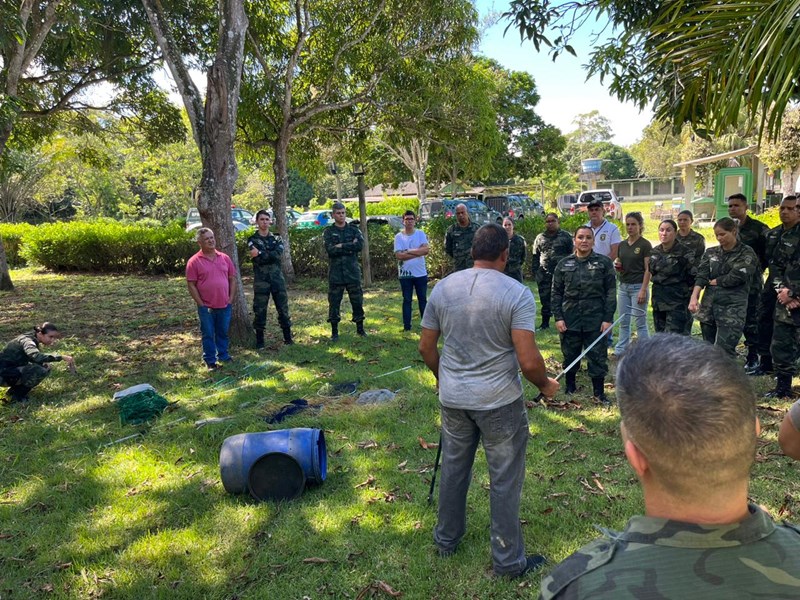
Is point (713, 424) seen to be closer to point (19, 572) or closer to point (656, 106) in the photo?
point (19, 572)

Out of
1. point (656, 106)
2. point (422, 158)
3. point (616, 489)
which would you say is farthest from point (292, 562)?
point (422, 158)

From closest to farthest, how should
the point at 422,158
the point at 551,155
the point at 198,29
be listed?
the point at 198,29, the point at 422,158, the point at 551,155

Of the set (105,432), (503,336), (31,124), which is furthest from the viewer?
(31,124)

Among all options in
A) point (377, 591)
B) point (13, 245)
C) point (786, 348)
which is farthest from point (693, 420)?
point (13, 245)

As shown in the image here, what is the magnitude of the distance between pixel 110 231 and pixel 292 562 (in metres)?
17.1

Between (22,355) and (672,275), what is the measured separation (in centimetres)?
745

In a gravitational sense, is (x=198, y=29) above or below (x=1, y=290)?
above

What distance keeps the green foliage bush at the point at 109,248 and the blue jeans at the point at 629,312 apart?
12.8 m

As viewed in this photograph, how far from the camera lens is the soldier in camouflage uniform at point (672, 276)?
6180 millimetres

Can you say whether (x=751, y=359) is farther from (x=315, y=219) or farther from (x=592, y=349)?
(x=315, y=219)

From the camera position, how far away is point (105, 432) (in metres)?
5.27

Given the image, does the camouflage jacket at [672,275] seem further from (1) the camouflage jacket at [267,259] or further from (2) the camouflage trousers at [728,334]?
(1) the camouflage jacket at [267,259]

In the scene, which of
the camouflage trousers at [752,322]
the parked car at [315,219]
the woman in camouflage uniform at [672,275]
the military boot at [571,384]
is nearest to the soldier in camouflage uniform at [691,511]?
the military boot at [571,384]

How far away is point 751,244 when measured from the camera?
6.46 m
